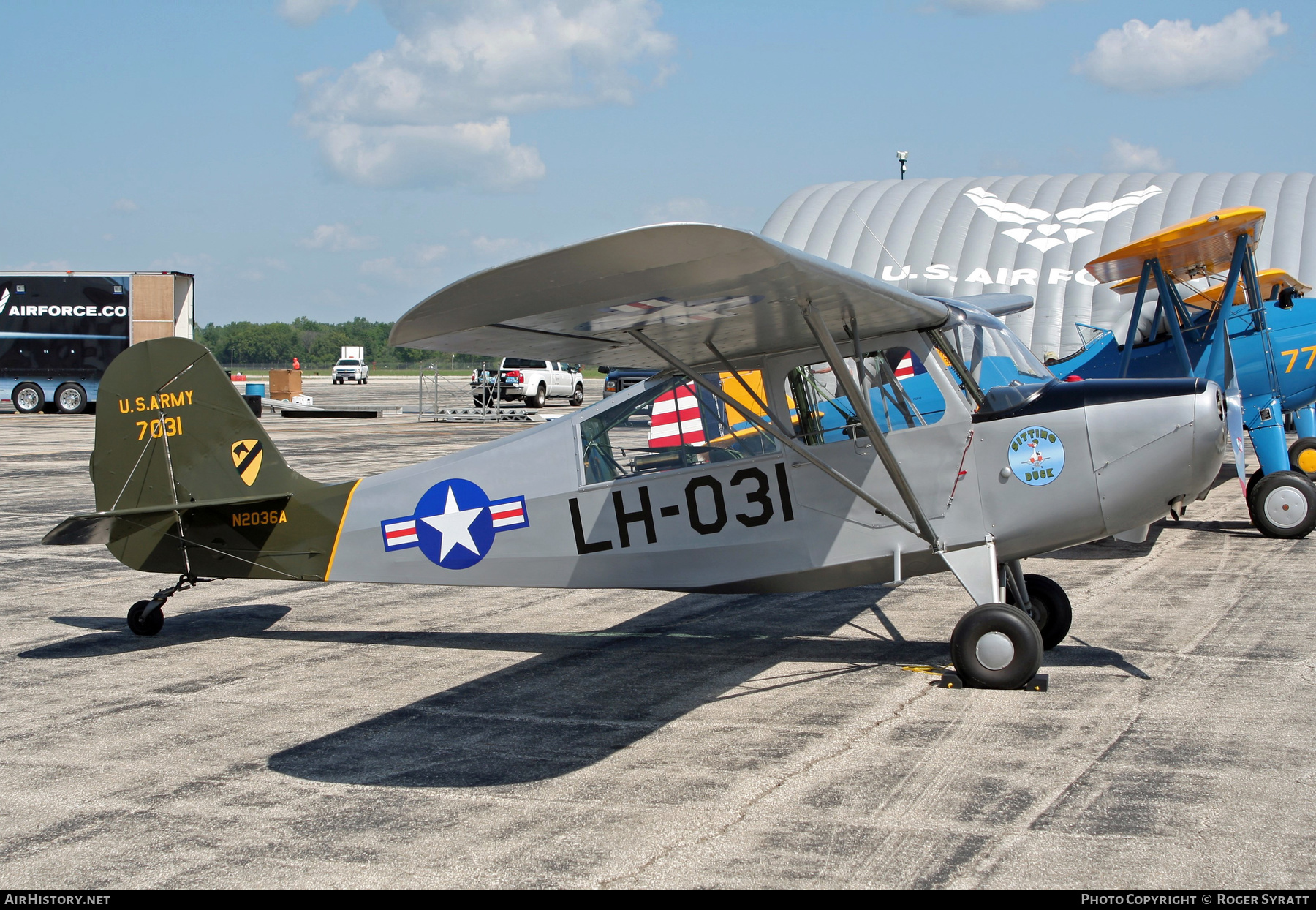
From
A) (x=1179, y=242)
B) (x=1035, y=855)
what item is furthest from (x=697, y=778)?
(x=1179, y=242)

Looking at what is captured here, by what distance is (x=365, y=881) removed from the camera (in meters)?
3.71

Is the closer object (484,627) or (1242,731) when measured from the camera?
(1242,731)

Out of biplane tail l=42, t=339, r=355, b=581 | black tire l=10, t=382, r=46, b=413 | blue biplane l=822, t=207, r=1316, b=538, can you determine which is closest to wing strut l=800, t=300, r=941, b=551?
biplane tail l=42, t=339, r=355, b=581

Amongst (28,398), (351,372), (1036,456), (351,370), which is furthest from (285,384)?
Answer: (1036,456)

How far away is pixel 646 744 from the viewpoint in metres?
5.28

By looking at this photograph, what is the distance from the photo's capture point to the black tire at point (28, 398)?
35000mm

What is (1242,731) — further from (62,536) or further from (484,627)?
(62,536)

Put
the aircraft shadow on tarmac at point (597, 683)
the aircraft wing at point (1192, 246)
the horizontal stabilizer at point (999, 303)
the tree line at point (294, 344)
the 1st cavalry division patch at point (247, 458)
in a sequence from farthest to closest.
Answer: the tree line at point (294, 344)
the aircraft wing at point (1192, 246)
the horizontal stabilizer at point (999, 303)
the 1st cavalry division patch at point (247, 458)
the aircraft shadow on tarmac at point (597, 683)

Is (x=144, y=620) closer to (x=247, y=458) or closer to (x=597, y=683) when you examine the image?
(x=247, y=458)

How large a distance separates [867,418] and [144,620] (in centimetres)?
538

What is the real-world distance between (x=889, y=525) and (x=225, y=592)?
625 centimetres

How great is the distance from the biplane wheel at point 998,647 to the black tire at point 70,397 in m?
36.0

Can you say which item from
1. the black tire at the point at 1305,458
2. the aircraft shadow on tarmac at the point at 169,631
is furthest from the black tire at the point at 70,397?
the black tire at the point at 1305,458

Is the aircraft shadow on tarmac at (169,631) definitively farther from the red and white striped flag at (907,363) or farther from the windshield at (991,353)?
the windshield at (991,353)
